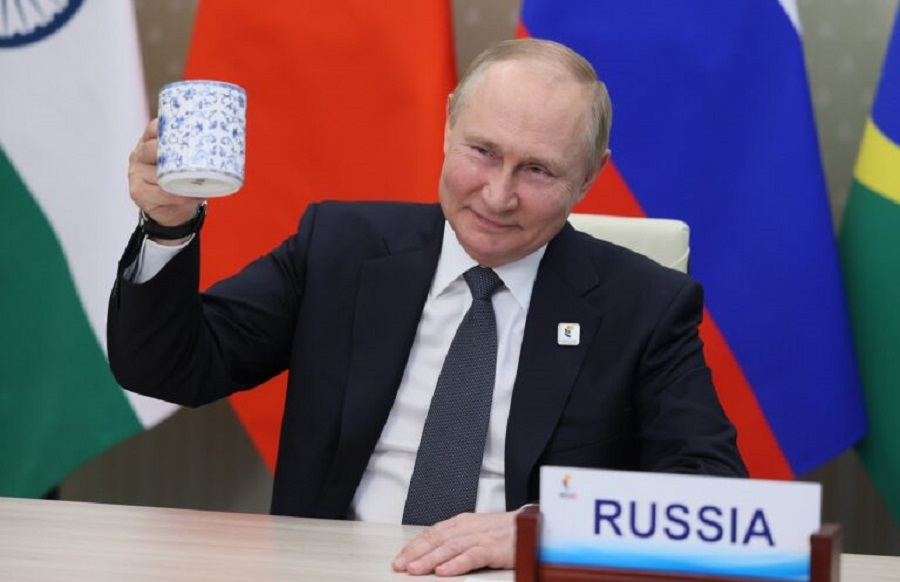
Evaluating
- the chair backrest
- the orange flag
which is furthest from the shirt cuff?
the orange flag

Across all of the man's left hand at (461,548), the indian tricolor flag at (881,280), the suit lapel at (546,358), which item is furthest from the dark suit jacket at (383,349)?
the indian tricolor flag at (881,280)

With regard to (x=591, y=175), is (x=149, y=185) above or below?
below

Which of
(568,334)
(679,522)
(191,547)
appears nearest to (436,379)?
(568,334)

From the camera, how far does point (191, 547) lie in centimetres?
149

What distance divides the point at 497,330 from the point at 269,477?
1.83 meters

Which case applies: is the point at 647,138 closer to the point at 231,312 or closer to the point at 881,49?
the point at 881,49

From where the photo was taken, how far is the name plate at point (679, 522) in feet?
3.46

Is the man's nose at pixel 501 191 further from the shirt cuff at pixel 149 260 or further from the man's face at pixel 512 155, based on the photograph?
the shirt cuff at pixel 149 260

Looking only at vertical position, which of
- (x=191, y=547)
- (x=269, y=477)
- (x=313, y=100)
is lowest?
(x=191, y=547)

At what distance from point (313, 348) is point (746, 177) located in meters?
1.28

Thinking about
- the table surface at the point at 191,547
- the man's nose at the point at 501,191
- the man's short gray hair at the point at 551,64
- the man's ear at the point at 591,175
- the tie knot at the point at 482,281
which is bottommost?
the table surface at the point at 191,547

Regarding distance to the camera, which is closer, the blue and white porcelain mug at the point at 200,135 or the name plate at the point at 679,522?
the name plate at the point at 679,522

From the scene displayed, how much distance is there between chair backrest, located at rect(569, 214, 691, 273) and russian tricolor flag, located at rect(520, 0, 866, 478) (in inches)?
22.4

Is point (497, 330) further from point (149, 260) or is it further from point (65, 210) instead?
point (65, 210)
